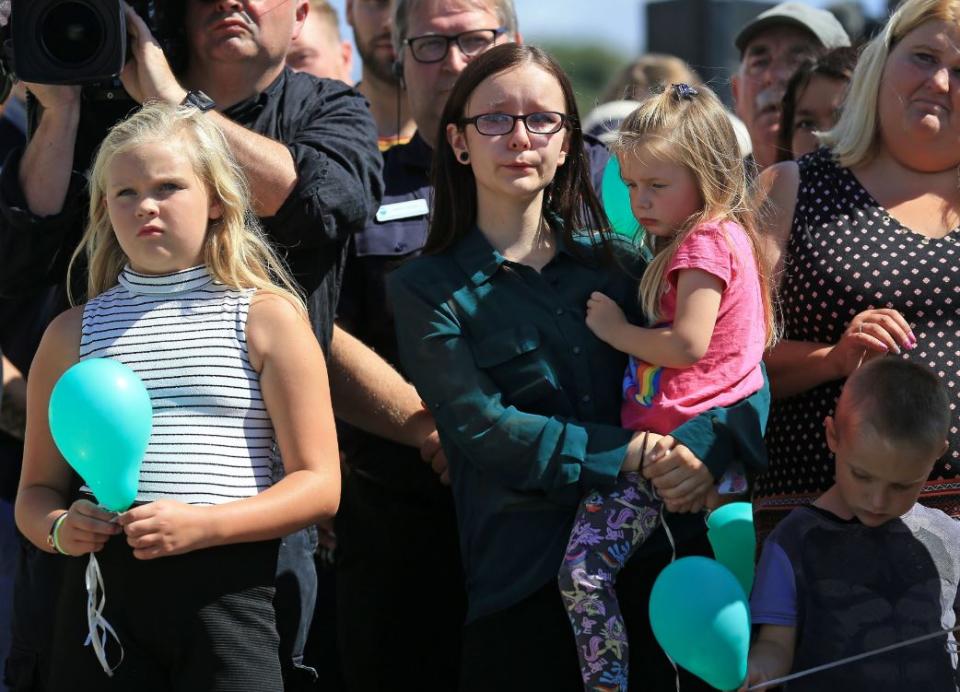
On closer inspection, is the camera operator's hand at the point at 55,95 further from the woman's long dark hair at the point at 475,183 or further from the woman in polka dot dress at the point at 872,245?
the woman in polka dot dress at the point at 872,245

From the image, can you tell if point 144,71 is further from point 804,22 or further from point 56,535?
point 804,22

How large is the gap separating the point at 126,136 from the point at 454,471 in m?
1.00

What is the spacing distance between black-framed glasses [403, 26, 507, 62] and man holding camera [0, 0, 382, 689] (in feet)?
1.09

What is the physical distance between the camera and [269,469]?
9.46 feet

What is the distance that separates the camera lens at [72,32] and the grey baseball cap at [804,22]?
275 centimetres

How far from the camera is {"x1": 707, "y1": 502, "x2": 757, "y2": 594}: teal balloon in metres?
2.92

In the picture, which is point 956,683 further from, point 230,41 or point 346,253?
point 230,41

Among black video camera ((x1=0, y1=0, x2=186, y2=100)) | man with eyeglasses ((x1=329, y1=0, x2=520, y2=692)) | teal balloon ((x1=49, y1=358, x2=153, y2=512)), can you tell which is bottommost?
man with eyeglasses ((x1=329, y1=0, x2=520, y2=692))

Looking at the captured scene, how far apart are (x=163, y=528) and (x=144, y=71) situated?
1141mm

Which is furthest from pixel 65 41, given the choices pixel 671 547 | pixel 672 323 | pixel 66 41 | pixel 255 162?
pixel 671 547

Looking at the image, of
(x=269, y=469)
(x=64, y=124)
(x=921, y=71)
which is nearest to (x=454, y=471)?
(x=269, y=469)

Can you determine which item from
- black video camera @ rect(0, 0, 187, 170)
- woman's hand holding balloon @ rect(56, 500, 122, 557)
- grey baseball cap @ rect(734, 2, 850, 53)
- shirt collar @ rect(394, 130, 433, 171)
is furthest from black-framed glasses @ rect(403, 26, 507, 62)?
woman's hand holding balloon @ rect(56, 500, 122, 557)

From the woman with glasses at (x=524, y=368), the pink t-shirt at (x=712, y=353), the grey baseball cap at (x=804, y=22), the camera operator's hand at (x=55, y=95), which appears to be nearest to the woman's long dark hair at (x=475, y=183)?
the woman with glasses at (x=524, y=368)

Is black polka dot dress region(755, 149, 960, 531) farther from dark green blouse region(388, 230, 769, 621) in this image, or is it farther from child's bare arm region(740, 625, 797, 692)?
child's bare arm region(740, 625, 797, 692)
